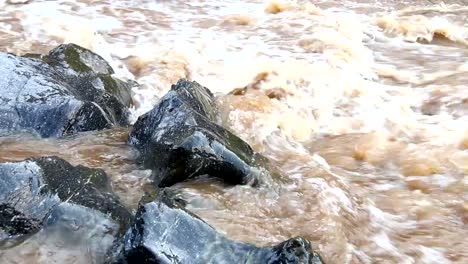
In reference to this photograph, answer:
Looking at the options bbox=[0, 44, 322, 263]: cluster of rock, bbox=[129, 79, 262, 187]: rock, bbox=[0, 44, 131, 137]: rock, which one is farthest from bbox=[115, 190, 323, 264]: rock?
bbox=[0, 44, 131, 137]: rock

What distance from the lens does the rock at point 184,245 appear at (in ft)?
11.0

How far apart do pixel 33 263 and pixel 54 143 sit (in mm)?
1820

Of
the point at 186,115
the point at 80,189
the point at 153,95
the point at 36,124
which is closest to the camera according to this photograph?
the point at 80,189

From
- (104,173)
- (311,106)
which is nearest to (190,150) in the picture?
(104,173)

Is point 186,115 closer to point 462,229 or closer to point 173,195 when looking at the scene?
point 173,195

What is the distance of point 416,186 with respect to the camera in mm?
5109

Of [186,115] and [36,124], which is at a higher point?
[186,115]

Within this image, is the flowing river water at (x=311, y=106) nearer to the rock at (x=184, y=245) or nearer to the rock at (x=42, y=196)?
the rock at (x=42, y=196)

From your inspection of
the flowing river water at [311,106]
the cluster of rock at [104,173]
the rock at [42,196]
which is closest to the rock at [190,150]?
the cluster of rock at [104,173]

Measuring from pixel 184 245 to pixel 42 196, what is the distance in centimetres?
114

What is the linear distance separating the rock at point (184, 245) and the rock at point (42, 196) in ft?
1.41

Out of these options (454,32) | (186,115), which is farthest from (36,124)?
(454,32)

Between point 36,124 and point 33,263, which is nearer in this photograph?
point 33,263

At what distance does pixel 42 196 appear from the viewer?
155 inches
